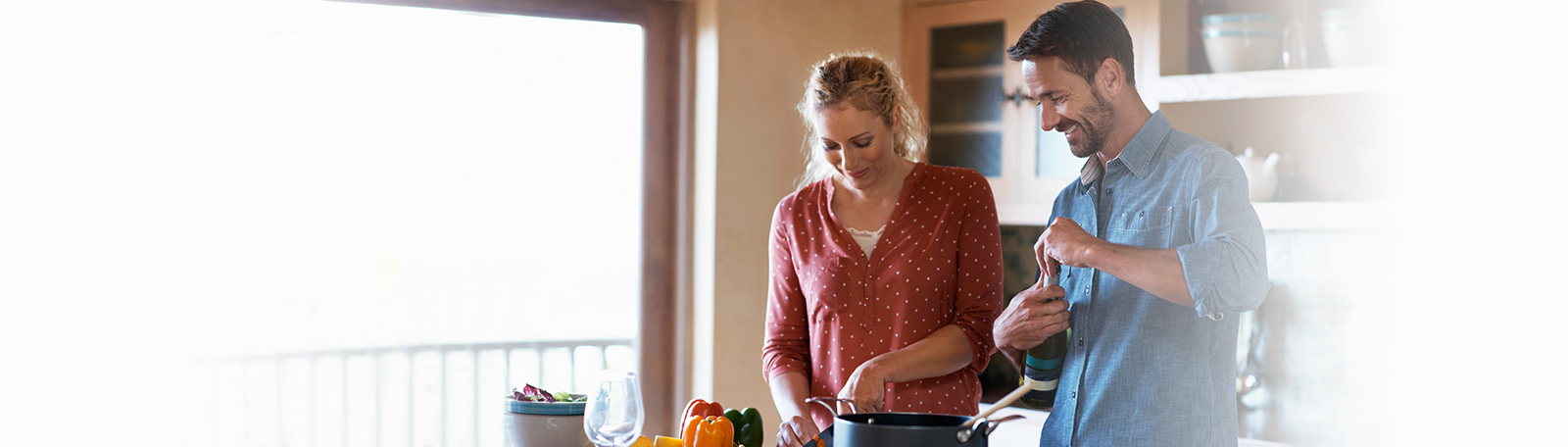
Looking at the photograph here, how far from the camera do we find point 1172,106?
10.0 feet

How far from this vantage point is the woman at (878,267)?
1915 millimetres

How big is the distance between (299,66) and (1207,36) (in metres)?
2.24

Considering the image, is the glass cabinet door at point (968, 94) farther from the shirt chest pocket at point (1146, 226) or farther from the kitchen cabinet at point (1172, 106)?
the shirt chest pocket at point (1146, 226)

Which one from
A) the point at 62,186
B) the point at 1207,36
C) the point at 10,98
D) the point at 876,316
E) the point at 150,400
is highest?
the point at 1207,36

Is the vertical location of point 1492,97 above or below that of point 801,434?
above

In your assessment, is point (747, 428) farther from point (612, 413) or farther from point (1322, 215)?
point (1322, 215)

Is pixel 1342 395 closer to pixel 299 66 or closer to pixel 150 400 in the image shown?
pixel 299 66

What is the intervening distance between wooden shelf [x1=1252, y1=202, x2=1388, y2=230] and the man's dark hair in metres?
1.42

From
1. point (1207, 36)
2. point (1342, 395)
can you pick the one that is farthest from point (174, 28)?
point (1342, 395)

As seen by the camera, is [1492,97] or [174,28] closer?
[1492,97]

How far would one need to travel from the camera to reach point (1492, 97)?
1.98 m

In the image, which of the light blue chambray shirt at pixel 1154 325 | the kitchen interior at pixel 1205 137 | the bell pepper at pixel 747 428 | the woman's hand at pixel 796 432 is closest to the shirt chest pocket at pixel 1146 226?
the light blue chambray shirt at pixel 1154 325

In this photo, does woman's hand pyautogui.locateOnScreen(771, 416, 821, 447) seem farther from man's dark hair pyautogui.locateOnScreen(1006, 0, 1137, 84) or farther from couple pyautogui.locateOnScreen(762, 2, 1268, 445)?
man's dark hair pyautogui.locateOnScreen(1006, 0, 1137, 84)

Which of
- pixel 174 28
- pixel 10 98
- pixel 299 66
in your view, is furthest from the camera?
pixel 299 66
